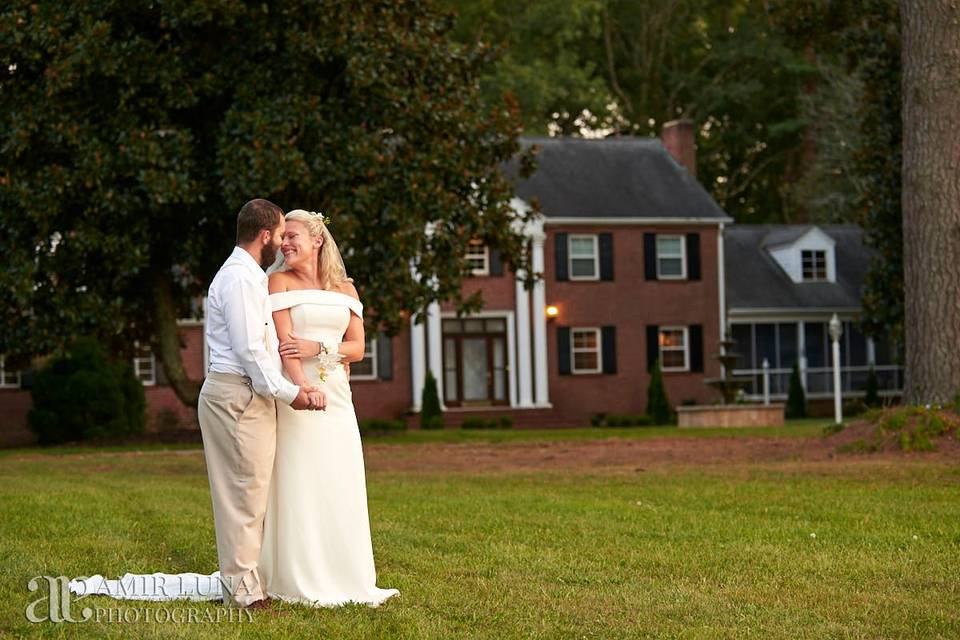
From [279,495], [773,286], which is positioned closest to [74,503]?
[279,495]

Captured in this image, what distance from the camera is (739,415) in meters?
31.3

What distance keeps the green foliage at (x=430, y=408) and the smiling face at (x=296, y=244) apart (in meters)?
27.8

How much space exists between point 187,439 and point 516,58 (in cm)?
2433

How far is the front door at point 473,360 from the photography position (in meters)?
38.1

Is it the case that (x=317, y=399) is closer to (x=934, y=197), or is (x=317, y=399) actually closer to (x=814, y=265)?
(x=934, y=197)

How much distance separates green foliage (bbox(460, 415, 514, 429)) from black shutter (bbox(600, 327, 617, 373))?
3.96 m

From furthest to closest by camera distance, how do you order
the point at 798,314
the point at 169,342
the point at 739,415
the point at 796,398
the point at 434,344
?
the point at 798,314 → the point at 796,398 → the point at 434,344 → the point at 739,415 → the point at 169,342

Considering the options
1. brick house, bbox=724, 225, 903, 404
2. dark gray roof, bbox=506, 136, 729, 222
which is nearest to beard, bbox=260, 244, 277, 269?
dark gray roof, bbox=506, 136, 729, 222

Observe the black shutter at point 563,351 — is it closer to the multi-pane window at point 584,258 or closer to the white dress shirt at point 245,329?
the multi-pane window at point 584,258

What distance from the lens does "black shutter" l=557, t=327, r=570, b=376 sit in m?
38.5

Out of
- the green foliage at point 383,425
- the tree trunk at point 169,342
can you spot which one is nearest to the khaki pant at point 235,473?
the tree trunk at point 169,342

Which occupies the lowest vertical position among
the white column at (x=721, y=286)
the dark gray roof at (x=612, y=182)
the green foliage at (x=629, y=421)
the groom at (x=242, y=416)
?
the green foliage at (x=629, y=421)

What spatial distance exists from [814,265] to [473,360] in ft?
37.0

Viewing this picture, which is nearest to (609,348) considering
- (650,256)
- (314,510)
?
(650,256)
